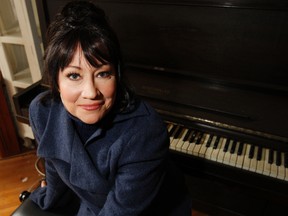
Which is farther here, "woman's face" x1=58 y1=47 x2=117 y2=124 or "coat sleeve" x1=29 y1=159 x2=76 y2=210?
"coat sleeve" x1=29 y1=159 x2=76 y2=210

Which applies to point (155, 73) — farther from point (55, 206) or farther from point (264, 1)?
point (55, 206)

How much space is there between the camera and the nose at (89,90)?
2.49ft

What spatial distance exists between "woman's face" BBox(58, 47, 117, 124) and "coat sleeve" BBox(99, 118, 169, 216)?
14cm

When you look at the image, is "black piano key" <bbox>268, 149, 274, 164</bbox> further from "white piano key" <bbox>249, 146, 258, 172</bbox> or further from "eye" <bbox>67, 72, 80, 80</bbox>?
"eye" <bbox>67, 72, 80, 80</bbox>

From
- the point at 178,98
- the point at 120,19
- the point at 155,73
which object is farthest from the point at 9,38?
the point at 178,98

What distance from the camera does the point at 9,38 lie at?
1.92m

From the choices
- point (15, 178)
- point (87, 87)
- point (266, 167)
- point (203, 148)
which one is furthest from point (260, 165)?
point (15, 178)

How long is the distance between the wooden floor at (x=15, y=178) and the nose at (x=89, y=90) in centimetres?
148

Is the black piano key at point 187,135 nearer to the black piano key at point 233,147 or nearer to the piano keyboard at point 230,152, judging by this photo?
the piano keyboard at point 230,152

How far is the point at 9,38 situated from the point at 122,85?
54.9 inches

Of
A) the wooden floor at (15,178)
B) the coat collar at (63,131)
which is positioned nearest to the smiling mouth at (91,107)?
the coat collar at (63,131)

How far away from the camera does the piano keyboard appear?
117cm

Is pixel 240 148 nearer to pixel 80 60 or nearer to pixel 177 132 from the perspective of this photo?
pixel 177 132

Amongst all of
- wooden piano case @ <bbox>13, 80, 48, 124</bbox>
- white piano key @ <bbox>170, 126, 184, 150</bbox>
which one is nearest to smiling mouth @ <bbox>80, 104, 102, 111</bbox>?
white piano key @ <bbox>170, 126, 184, 150</bbox>
